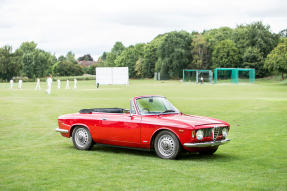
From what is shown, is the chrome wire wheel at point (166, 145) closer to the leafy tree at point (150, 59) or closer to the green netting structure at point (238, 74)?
the green netting structure at point (238, 74)

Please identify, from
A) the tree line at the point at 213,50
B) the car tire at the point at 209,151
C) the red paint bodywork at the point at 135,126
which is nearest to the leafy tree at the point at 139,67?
the tree line at the point at 213,50

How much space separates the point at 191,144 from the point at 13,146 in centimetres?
500

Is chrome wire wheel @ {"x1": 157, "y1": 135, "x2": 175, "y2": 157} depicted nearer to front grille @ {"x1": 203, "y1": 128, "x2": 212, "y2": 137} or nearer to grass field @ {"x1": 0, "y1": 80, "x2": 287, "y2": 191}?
grass field @ {"x1": 0, "y1": 80, "x2": 287, "y2": 191}

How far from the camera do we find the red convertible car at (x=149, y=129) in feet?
29.3

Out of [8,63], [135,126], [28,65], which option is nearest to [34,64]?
[28,65]

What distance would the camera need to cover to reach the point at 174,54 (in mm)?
112875

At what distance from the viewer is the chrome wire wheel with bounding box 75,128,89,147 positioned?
10430 mm

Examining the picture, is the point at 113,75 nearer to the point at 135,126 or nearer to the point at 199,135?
the point at 135,126

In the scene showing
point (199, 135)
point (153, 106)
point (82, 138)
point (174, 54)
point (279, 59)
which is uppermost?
point (174, 54)

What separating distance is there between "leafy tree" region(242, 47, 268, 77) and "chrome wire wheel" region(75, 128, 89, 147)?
95.8m

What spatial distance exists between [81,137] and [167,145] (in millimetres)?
2454

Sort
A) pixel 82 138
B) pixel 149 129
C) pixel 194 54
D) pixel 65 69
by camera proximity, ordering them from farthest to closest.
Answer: pixel 65 69
pixel 194 54
pixel 82 138
pixel 149 129

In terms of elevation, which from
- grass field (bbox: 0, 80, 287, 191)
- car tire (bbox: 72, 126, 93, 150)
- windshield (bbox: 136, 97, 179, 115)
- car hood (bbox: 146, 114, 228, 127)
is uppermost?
windshield (bbox: 136, 97, 179, 115)

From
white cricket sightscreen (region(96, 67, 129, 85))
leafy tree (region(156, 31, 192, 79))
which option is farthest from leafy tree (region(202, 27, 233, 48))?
white cricket sightscreen (region(96, 67, 129, 85))
